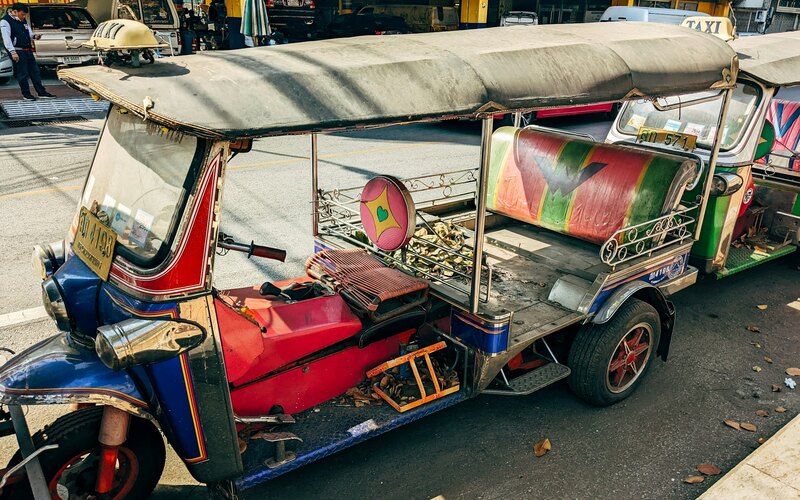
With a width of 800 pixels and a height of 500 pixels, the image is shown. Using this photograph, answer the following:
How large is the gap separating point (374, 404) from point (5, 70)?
54.3ft

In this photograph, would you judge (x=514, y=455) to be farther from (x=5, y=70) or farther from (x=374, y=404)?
(x=5, y=70)

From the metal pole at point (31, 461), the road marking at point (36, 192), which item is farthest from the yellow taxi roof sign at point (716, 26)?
the road marking at point (36, 192)

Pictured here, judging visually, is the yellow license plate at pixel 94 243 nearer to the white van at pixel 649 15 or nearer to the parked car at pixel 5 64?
the parked car at pixel 5 64

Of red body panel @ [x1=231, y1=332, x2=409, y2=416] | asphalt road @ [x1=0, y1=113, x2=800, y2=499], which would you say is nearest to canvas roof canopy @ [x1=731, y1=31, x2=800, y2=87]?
asphalt road @ [x1=0, y1=113, x2=800, y2=499]

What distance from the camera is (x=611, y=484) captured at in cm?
380

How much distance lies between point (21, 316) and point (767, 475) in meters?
5.66

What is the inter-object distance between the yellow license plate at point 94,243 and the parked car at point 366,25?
63.7 ft

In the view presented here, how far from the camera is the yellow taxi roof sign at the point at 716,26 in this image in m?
5.57

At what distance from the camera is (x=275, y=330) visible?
11.7 ft

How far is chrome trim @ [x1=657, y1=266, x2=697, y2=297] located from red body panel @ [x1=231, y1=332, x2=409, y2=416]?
83.6 inches

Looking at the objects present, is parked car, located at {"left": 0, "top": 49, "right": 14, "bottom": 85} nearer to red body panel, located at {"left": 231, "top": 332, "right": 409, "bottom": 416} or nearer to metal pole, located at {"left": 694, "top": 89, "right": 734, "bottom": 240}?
red body panel, located at {"left": 231, "top": 332, "right": 409, "bottom": 416}

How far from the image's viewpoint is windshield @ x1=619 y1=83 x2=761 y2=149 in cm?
593

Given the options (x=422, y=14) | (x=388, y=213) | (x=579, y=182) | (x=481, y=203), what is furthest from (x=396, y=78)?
(x=422, y=14)

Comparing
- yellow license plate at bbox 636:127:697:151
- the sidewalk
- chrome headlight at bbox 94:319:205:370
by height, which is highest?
yellow license plate at bbox 636:127:697:151
